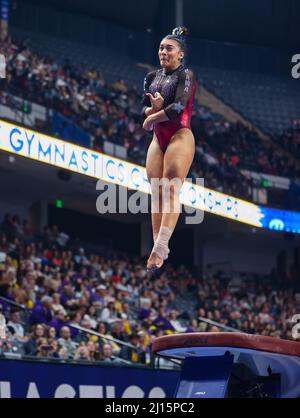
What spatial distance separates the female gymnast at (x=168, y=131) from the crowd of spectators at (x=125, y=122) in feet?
41.2

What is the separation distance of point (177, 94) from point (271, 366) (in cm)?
275

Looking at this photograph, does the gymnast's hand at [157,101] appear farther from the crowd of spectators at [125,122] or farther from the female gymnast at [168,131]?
the crowd of spectators at [125,122]

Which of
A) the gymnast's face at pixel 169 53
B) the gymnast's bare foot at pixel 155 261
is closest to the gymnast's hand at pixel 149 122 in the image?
the gymnast's face at pixel 169 53

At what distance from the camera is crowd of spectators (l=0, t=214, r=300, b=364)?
14.5 meters

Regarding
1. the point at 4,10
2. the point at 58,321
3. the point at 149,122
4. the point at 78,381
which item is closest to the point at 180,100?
the point at 149,122

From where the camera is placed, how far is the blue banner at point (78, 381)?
11.6m

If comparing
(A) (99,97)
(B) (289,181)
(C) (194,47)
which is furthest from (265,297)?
(C) (194,47)

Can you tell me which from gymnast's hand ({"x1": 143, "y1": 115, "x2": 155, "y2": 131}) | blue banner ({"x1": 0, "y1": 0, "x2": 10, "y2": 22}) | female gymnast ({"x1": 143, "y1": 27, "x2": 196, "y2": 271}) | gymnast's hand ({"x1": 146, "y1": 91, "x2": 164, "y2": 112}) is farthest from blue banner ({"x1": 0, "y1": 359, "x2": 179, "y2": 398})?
blue banner ({"x1": 0, "y1": 0, "x2": 10, "y2": 22})

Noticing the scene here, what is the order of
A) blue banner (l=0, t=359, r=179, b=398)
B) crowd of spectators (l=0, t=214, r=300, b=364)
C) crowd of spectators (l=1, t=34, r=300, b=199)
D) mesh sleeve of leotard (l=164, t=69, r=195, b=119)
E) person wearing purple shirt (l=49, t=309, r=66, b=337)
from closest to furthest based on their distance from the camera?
1. mesh sleeve of leotard (l=164, t=69, r=195, b=119)
2. blue banner (l=0, t=359, r=179, b=398)
3. crowd of spectators (l=0, t=214, r=300, b=364)
4. person wearing purple shirt (l=49, t=309, r=66, b=337)
5. crowd of spectators (l=1, t=34, r=300, b=199)

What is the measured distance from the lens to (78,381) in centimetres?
1227

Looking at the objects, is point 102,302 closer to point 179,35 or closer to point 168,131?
point 168,131

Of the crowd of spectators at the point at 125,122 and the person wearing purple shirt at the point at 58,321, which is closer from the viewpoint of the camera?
the person wearing purple shirt at the point at 58,321

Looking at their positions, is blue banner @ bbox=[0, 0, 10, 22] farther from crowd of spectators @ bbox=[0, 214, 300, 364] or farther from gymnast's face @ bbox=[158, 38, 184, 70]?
gymnast's face @ bbox=[158, 38, 184, 70]

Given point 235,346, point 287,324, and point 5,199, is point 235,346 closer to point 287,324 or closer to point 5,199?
point 287,324
